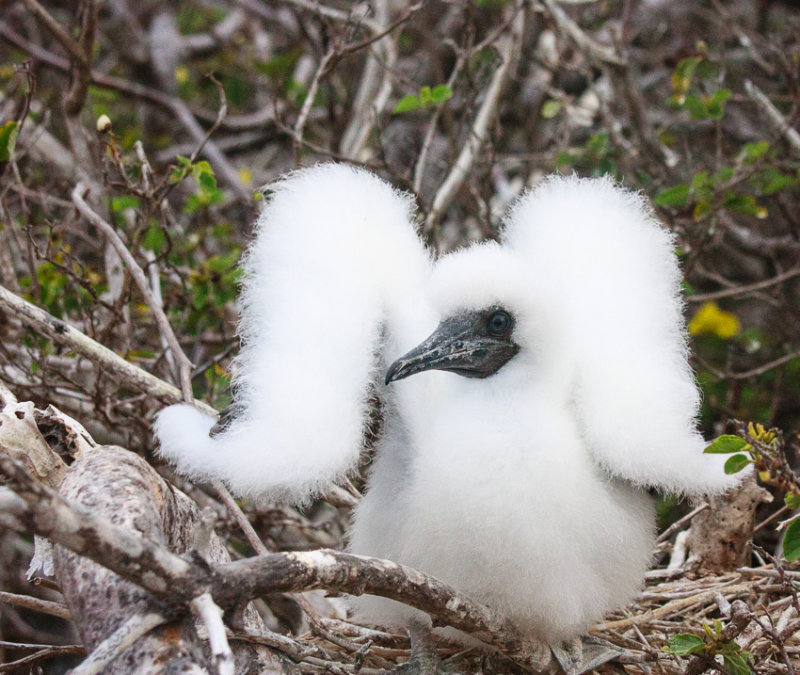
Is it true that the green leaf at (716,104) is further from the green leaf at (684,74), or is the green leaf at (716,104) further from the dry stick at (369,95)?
the dry stick at (369,95)

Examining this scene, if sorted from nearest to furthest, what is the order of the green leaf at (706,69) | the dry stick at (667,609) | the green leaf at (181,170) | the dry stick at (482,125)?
the dry stick at (667,609), the green leaf at (181,170), the dry stick at (482,125), the green leaf at (706,69)

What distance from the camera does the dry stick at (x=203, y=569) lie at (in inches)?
46.1

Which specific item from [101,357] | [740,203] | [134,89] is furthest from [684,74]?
[134,89]

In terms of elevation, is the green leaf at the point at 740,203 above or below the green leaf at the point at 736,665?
above

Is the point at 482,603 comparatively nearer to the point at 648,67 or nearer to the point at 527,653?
the point at 527,653

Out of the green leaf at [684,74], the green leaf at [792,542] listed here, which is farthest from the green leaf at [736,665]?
the green leaf at [684,74]

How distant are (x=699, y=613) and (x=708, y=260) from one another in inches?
79.3

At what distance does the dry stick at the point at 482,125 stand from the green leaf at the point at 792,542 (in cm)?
162

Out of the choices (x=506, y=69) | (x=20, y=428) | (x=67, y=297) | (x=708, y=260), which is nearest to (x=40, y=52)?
(x=67, y=297)

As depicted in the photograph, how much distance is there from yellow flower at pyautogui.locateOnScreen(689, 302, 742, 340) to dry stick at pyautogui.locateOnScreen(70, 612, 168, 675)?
9.61ft

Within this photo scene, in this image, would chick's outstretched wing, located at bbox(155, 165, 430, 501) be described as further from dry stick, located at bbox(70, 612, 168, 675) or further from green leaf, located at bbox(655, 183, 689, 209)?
green leaf, located at bbox(655, 183, 689, 209)

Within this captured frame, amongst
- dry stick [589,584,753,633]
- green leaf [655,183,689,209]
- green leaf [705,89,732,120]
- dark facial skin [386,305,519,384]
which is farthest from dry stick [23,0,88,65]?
dry stick [589,584,753,633]

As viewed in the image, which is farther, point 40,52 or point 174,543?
point 40,52

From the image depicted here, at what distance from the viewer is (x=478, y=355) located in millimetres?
2010
